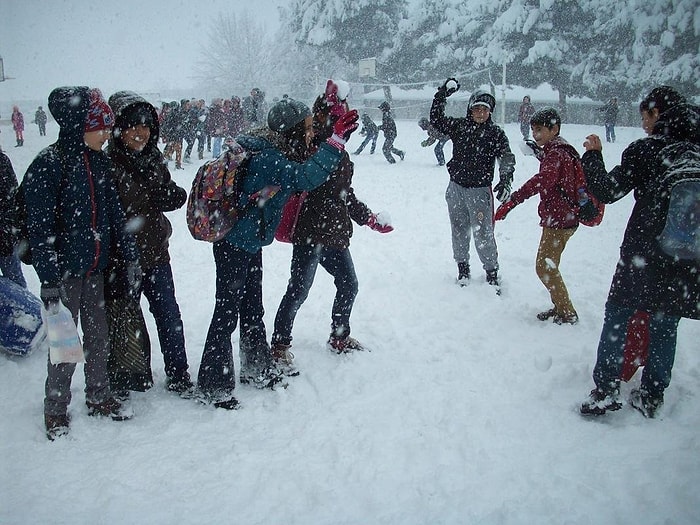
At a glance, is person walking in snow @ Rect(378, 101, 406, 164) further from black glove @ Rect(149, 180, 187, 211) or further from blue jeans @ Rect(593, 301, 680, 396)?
blue jeans @ Rect(593, 301, 680, 396)

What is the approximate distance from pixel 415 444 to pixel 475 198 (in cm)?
302

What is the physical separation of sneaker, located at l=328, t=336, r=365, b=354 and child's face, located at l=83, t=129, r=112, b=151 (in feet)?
7.36

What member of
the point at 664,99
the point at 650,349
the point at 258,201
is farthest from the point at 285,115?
the point at 650,349

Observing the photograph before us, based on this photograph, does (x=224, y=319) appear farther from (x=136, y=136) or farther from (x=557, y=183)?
(x=557, y=183)

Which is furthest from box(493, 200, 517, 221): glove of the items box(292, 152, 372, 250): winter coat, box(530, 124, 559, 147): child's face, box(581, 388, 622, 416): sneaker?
box(581, 388, 622, 416): sneaker

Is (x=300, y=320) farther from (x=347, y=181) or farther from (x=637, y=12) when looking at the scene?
(x=637, y=12)

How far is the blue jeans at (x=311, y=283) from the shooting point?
3.69m

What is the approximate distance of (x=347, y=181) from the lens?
12.3 ft

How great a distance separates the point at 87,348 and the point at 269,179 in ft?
5.03

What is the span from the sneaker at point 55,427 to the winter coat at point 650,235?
3443 millimetres

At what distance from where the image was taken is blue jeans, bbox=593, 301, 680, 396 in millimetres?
2949

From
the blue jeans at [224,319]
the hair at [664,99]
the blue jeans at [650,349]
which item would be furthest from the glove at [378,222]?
the hair at [664,99]

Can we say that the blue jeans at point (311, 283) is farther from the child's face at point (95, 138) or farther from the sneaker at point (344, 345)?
the child's face at point (95, 138)

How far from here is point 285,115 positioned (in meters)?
3.04
